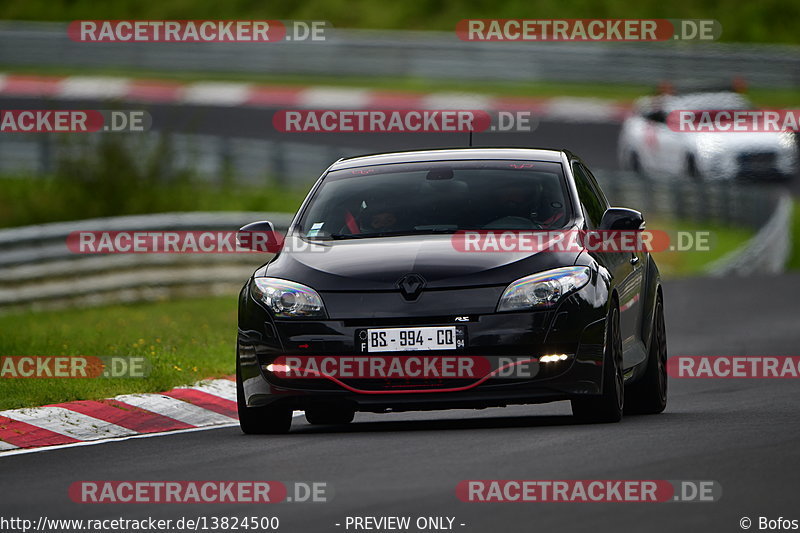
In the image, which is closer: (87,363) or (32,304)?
(87,363)

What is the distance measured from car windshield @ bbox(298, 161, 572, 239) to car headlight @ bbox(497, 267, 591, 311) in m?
0.72

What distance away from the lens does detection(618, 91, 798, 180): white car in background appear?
33.6 meters

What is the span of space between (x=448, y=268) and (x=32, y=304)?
12.3m

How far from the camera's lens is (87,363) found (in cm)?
1353

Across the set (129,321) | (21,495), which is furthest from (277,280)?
(129,321)

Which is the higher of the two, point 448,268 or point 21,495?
Answer: point 448,268

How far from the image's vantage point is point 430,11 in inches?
2013

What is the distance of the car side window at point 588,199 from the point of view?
1114 centimetres

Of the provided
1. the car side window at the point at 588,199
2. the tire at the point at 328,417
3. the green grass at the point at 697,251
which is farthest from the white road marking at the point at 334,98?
the tire at the point at 328,417

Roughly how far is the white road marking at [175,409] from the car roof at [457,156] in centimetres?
176

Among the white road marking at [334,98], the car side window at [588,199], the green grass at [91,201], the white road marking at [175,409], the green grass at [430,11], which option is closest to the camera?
the car side window at [588,199]

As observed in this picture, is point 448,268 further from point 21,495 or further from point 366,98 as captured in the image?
point 366,98

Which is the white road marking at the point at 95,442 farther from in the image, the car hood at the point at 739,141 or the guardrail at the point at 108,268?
the car hood at the point at 739,141

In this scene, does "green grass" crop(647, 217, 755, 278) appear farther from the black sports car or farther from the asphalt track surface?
the black sports car
